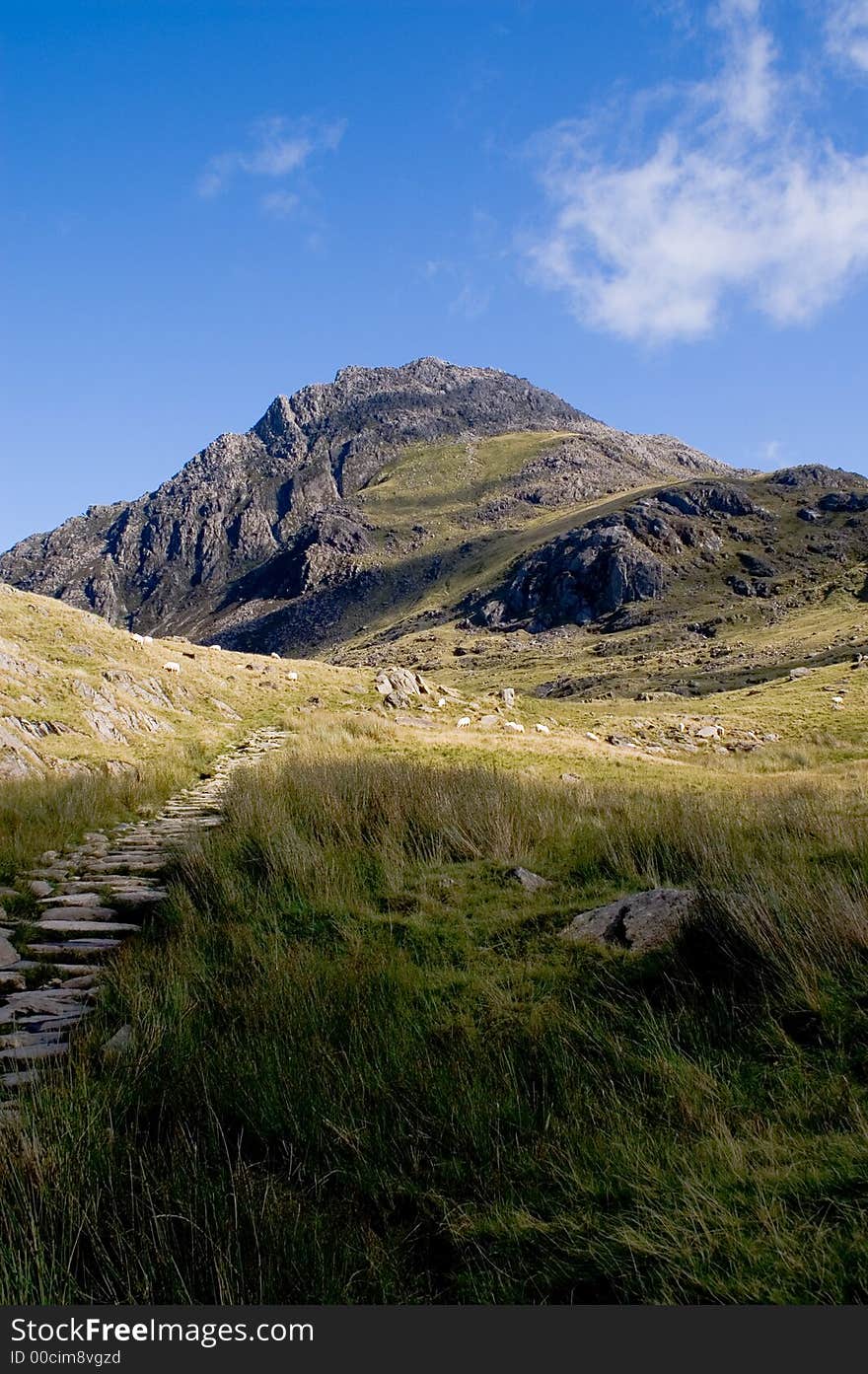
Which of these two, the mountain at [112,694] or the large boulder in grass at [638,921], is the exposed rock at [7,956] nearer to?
the large boulder in grass at [638,921]

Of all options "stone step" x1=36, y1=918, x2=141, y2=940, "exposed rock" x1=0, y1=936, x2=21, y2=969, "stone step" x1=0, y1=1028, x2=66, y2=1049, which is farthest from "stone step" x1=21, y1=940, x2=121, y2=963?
"stone step" x1=0, y1=1028, x2=66, y2=1049

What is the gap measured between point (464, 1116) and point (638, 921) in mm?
2447

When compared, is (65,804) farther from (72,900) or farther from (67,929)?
(67,929)

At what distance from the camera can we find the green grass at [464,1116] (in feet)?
7.56

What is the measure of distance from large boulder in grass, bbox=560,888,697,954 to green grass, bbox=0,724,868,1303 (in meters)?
0.20

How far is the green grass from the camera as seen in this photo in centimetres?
230

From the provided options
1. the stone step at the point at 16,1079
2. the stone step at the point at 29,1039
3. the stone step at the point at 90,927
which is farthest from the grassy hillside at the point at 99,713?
the stone step at the point at 16,1079

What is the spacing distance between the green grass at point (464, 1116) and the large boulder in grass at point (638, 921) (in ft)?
0.66

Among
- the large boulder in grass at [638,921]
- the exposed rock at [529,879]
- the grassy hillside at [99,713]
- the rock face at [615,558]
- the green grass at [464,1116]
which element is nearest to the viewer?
the green grass at [464,1116]

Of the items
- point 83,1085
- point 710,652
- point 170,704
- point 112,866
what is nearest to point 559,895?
point 83,1085

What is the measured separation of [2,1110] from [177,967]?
1770 millimetres

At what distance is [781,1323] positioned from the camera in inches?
79.0

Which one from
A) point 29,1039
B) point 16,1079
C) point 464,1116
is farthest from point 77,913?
point 464,1116

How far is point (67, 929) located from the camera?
5898mm
